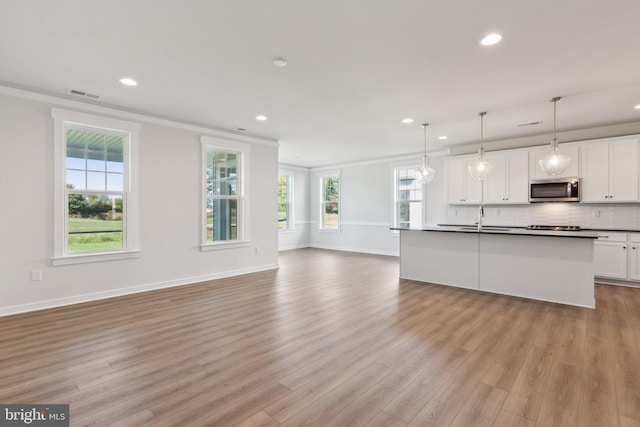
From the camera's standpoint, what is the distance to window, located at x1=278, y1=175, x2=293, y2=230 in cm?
993

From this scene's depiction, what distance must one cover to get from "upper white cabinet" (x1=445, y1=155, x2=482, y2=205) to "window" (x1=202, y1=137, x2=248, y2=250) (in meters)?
4.58

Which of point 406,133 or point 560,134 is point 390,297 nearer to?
point 406,133

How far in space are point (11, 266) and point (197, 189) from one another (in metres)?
2.53

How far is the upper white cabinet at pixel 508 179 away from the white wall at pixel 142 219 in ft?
15.0

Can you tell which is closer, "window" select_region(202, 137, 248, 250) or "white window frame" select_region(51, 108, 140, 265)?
"white window frame" select_region(51, 108, 140, 265)

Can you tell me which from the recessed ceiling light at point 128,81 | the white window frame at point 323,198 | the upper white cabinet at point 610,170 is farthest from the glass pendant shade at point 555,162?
the white window frame at point 323,198

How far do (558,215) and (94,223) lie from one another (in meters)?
8.03

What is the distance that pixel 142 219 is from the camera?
4746mm

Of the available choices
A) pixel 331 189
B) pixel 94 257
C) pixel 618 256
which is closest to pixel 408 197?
pixel 331 189

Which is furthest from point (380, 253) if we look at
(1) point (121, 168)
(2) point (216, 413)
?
(2) point (216, 413)

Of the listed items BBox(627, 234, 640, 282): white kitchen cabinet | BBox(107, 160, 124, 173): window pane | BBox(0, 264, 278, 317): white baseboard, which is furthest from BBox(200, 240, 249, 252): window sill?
BBox(627, 234, 640, 282): white kitchen cabinet

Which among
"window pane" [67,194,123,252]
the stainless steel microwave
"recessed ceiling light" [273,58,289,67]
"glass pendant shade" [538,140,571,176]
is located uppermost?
"recessed ceiling light" [273,58,289,67]

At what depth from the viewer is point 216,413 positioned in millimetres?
1915

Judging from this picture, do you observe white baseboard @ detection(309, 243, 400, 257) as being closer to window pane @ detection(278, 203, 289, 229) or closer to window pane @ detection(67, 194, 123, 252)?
window pane @ detection(278, 203, 289, 229)
